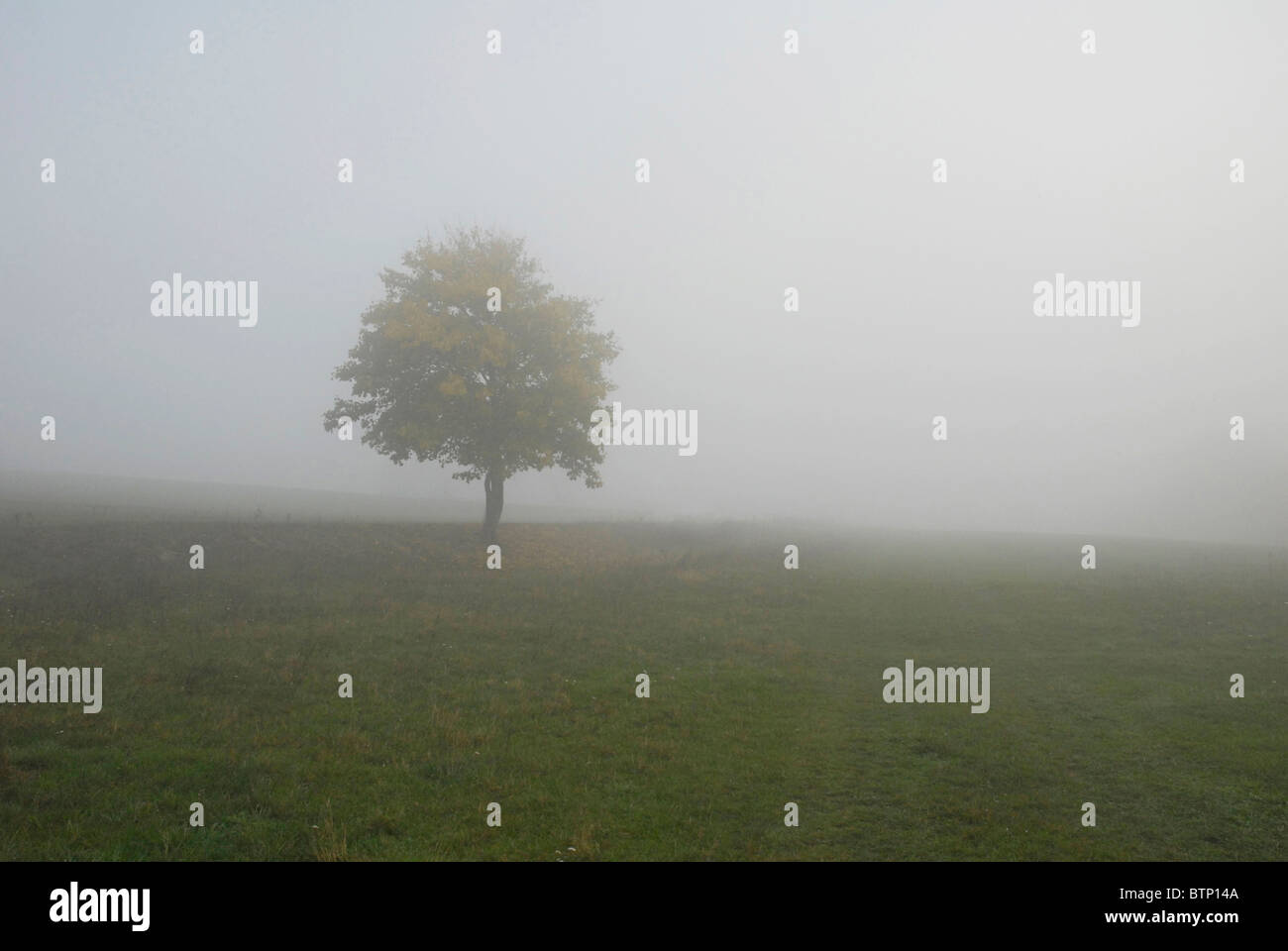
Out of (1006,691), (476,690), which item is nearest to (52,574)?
(476,690)

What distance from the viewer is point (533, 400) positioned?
135 ft

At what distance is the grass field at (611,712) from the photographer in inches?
440

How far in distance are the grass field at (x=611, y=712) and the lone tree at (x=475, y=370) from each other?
8.11m

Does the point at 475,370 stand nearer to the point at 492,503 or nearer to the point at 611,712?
the point at 492,503

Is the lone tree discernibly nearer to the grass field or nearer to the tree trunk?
the tree trunk

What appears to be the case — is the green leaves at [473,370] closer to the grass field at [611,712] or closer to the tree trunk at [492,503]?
the tree trunk at [492,503]

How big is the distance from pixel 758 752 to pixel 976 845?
4.98m

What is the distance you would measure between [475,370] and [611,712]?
2803 cm

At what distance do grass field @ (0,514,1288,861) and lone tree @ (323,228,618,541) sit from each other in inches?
319

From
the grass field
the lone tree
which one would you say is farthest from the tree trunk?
the grass field

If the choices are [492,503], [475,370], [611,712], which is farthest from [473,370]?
[611,712]

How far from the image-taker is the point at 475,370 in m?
41.3

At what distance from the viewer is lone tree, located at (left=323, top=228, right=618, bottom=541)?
132 feet
